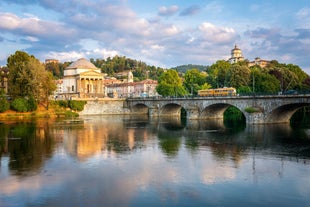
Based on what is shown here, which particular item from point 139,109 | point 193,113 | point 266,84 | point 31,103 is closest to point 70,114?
point 31,103

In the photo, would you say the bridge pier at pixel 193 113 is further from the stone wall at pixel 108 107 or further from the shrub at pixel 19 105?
the shrub at pixel 19 105

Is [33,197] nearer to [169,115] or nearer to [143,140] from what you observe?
[143,140]

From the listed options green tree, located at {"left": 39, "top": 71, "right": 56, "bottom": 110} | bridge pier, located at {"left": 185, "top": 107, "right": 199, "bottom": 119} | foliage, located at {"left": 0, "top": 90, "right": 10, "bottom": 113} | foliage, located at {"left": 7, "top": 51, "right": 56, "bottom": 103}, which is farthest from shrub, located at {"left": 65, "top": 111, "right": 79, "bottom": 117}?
bridge pier, located at {"left": 185, "top": 107, "right": 199, "bottom": 119}

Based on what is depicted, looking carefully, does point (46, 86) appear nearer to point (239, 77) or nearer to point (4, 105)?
point (4, 105)

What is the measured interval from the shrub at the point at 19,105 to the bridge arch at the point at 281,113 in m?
50.2

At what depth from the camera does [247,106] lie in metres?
55.1

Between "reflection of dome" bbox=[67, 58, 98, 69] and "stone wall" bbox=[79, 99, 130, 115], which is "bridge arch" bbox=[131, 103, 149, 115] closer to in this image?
"stone wall" bbox=[79, 99, 130, 115]

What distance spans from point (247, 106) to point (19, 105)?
47.5m

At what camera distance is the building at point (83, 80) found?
356ft

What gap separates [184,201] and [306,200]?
6.25 m

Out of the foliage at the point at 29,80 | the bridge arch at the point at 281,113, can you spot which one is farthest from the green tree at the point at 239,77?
the foliage at the point at 29,80

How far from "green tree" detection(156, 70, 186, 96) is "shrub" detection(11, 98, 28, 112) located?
3903 cm

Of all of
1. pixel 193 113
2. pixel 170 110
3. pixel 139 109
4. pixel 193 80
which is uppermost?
pixel 193 80

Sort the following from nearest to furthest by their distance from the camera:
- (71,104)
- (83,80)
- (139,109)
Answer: (71,104), (139,109), (83,80)
